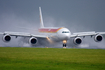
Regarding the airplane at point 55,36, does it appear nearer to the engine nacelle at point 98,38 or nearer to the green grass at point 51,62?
the engine nacelle at point 98,38

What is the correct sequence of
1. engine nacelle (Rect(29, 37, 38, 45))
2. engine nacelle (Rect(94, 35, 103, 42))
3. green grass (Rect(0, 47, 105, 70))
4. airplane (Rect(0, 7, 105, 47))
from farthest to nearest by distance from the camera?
engine nacelle (Rect(94, 35, 103, 42)) < engine nacelle (Rect(29, 37, 38, 45)) < airplane (Rect(0, 7, 105, 47)) < green grass (Rect(0, 47, 105, 70))

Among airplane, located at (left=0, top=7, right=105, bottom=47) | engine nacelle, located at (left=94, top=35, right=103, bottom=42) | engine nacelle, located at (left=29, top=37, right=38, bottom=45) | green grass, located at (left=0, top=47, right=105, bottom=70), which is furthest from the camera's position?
engine nacelle, located at (left=94, top=35, right=103, bottom=42)

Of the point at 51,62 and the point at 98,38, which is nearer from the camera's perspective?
the point at 51,62

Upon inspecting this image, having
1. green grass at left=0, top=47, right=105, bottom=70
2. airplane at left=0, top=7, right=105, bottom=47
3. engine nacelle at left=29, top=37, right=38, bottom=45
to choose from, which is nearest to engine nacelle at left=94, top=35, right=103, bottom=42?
airplane at left=0, top=7, right=105, bottom=47

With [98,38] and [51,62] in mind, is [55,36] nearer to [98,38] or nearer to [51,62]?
[98,38]

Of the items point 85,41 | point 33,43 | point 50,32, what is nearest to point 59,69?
point 33,43

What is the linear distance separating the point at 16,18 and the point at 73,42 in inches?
1683

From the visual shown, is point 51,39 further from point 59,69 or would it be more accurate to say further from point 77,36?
point 59,69

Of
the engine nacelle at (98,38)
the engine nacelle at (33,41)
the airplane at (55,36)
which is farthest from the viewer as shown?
the engine nacelle at (98,38)

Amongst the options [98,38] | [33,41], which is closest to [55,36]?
[33,41]

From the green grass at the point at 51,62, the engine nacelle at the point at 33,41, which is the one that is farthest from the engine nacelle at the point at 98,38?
the green grass at the point at 51,62

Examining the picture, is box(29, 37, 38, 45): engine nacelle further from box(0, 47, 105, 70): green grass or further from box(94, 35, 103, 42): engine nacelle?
box(0, 47, 105, 70): green grass

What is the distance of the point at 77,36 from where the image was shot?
58438mm

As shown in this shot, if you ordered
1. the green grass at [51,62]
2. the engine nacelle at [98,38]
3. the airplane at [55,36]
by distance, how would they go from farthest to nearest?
the engine nacelle at [98,38], the airplane at [55,36], the green grass at [51,62]
